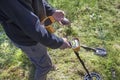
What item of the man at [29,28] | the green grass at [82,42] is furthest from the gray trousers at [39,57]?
the green grass at [82,42]

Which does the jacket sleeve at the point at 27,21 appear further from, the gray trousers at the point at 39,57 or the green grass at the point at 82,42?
the green grass at the point at 82,42

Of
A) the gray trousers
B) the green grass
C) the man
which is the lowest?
the green grass

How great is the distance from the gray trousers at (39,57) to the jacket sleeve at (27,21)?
288 millimetres

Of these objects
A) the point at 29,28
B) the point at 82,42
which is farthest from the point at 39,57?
the point at 82,42

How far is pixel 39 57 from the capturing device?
9.37 feet

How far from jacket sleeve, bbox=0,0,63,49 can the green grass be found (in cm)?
117

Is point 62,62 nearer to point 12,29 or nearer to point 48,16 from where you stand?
point 48,16

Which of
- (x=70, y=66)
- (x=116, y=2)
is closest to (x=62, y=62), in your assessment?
(x=70, y=66)

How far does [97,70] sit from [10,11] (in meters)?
1.74

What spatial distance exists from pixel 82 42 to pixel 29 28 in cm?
175

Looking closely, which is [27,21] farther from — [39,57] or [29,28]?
[39,57]

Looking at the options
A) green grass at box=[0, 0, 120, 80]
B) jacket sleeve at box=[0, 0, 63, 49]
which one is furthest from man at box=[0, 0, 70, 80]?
green grass at box=[0, 0, 120, 80]

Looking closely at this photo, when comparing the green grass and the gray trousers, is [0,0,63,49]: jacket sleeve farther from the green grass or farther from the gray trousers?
the green grass

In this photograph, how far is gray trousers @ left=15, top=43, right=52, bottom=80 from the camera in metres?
2.74
